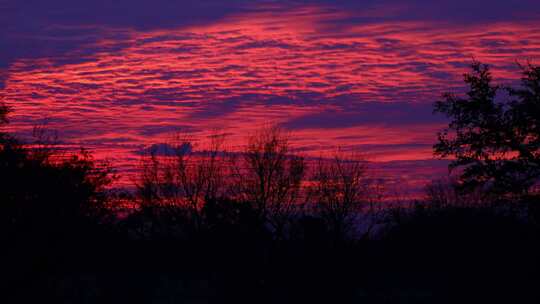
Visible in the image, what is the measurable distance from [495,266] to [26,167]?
24324 mm

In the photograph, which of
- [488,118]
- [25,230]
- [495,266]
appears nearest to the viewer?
[25,230]

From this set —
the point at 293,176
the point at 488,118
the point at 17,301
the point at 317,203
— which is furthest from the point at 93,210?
the point at 317,203

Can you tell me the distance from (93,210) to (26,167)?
275 cm

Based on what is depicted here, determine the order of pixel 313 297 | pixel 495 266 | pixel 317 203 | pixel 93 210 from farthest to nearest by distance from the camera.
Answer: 1. pixel 317 203
2. pixel 495 266
3. pixel 313 297
4. pixel 93 210

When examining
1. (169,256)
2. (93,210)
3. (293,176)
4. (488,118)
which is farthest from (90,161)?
(293,176)

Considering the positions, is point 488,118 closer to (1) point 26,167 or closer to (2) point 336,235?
(1) point 26,167

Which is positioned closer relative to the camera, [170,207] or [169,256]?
[169,256]

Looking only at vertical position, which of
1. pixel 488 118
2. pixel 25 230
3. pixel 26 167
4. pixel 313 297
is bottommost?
pixel 313 297

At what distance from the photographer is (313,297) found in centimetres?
3253

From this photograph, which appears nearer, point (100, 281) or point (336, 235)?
point (100, 281)

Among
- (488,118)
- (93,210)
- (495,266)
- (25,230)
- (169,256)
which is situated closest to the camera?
(25,230)

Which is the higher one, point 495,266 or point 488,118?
point 488,118

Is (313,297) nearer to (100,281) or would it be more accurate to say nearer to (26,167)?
(100,281)

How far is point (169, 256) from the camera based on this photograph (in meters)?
43.2
